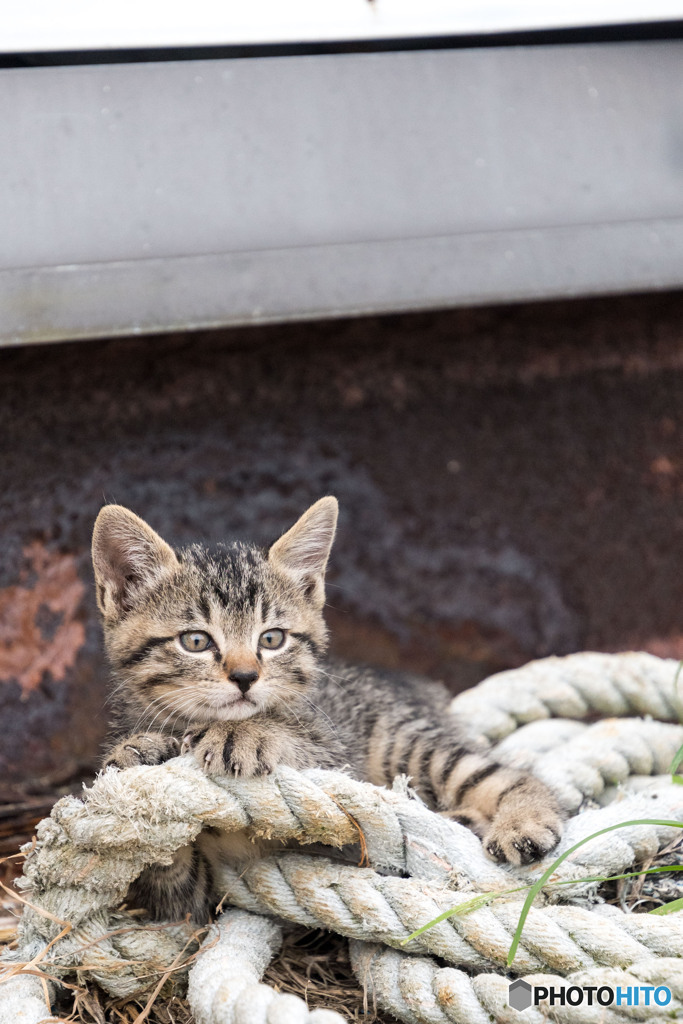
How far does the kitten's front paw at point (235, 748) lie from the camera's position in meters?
1.29

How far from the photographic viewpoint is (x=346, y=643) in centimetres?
235

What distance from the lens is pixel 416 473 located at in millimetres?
2324

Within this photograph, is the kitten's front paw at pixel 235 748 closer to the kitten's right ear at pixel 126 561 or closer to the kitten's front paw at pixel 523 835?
the kitten's right ear at pixel 126 561

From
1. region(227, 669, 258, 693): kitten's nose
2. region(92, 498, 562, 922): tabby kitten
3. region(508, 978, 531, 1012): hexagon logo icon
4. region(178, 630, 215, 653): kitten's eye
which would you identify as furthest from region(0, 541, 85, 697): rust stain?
region(508, 978, 531, 1012): hexagon logo icon

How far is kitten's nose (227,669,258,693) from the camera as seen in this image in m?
1.36

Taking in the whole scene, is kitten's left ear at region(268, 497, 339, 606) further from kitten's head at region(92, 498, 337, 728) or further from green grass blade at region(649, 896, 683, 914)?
green grass blade at region(649, 896, 683, 914)

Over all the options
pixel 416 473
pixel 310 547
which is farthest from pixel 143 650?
pixel 416 473

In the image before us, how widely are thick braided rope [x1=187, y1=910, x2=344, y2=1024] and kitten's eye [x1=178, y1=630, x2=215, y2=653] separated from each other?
43 cm

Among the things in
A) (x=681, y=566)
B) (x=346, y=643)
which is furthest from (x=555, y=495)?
(x=346, y=643)

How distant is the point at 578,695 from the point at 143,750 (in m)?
1.05

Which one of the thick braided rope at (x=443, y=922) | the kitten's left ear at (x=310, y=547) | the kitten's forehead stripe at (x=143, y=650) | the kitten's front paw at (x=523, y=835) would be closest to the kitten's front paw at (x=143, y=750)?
the kitten's forehead stripe at (x=143, y=650)

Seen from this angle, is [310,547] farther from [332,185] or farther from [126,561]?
[332,185]

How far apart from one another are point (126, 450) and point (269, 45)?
956mm

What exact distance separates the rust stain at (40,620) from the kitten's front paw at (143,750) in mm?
707
